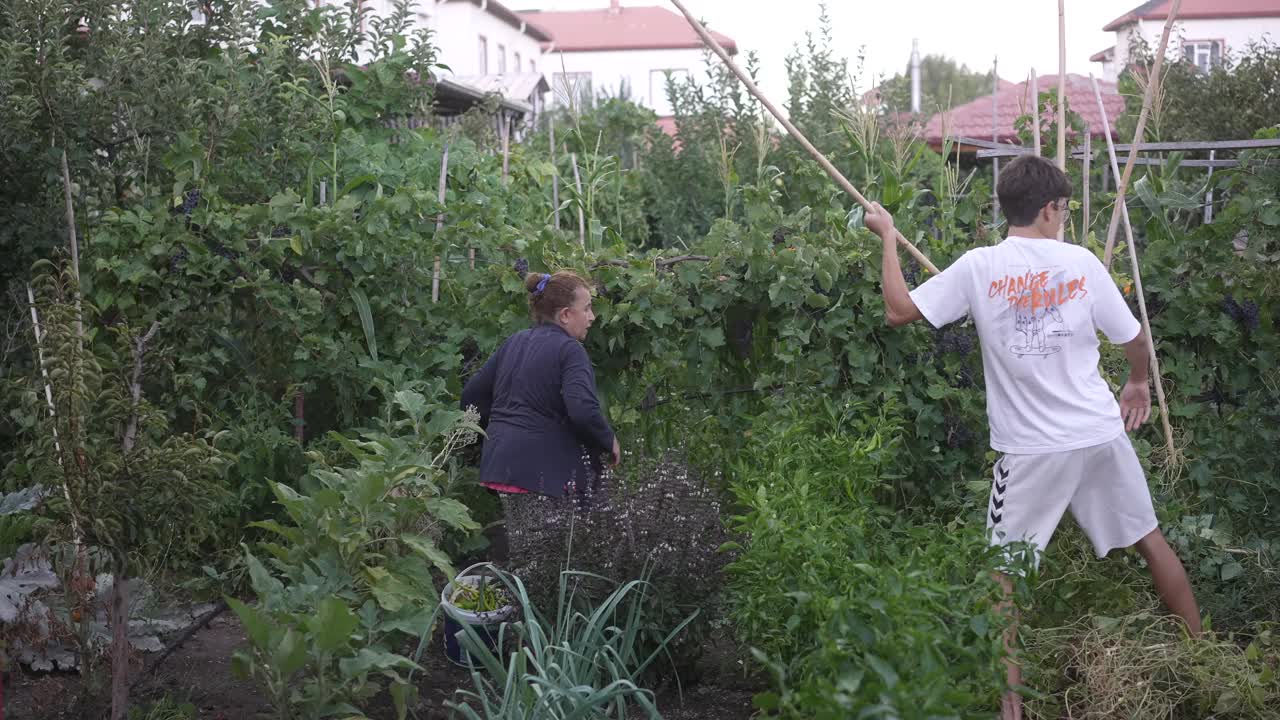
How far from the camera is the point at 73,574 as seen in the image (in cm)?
354

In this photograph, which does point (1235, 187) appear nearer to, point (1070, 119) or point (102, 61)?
point (1070, 119)

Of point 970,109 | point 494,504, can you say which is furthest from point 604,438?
point 970,109

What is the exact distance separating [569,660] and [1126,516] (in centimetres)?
170

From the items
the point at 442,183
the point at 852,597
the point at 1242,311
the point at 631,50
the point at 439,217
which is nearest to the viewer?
the point at 852,597

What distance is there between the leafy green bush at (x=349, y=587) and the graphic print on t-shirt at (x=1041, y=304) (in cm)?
178

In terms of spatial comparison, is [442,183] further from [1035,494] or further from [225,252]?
[1035,494]

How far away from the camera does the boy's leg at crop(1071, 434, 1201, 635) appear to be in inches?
134

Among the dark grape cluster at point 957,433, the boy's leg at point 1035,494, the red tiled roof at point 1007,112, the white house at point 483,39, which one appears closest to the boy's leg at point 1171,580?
the boy's leg at point 1035,494

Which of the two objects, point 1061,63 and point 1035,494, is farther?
point 1061,63

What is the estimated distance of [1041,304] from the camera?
132 inches

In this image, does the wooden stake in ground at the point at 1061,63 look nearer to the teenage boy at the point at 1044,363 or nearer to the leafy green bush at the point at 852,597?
the teenage boy at the point at 1044,363

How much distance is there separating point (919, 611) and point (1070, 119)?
4618mm

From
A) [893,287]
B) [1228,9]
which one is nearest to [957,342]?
[893,287]

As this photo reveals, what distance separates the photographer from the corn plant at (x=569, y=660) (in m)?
2.88
